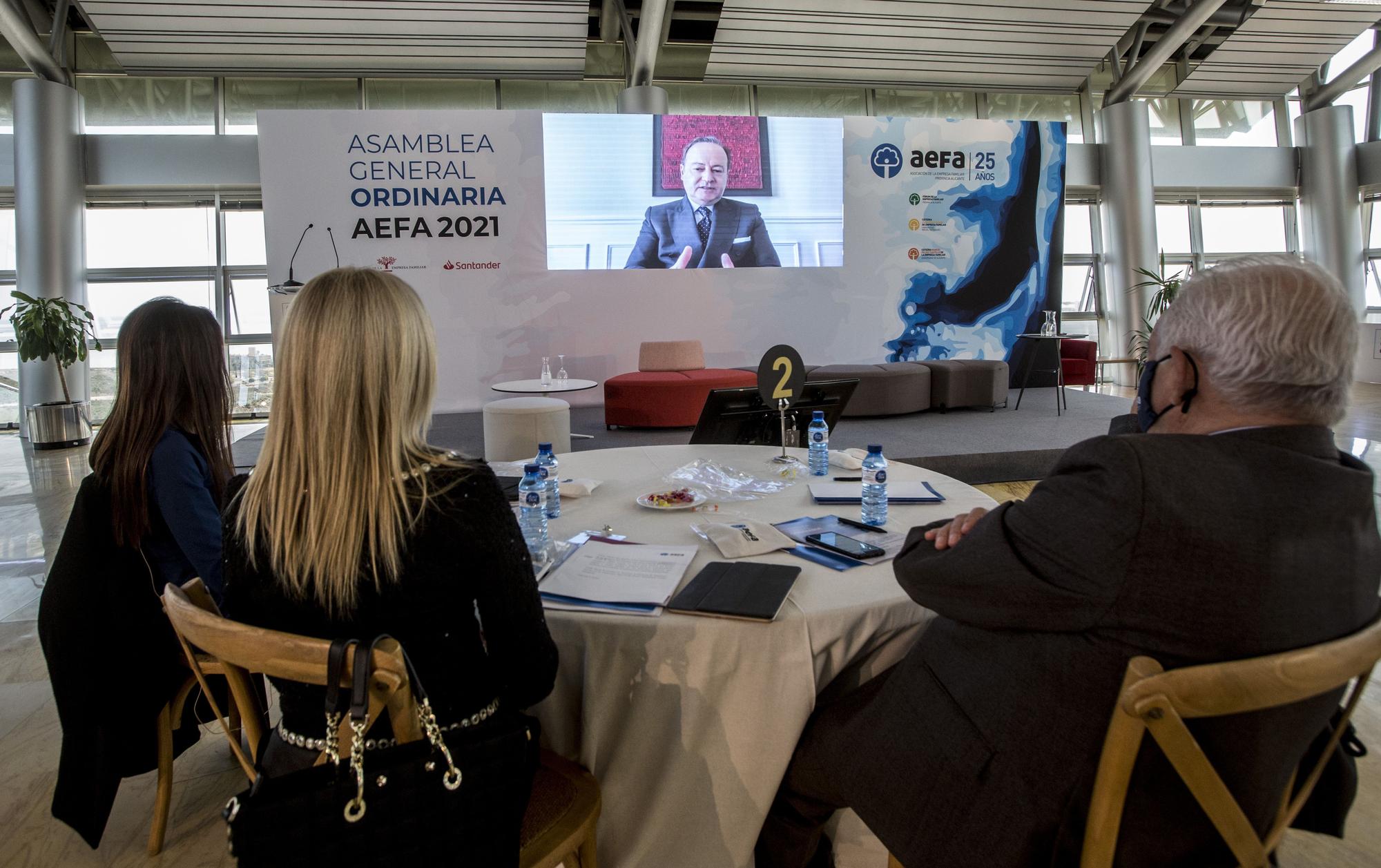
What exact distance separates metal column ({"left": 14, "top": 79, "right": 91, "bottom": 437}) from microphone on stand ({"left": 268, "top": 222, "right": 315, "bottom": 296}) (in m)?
2.41

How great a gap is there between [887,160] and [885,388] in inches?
134

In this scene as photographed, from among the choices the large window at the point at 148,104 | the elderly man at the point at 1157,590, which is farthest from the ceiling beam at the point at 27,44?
the elderly man at the point at 1157,590

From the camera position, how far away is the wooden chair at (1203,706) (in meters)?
0.93

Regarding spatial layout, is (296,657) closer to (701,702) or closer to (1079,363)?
(701,702)

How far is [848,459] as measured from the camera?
102 inches

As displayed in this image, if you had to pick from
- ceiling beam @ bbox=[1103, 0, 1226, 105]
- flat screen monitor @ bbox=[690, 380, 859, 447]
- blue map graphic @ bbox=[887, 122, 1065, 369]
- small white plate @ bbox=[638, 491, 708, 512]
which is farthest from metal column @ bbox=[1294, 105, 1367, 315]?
small white plate @ bbox=[638, 491, 708, 512]

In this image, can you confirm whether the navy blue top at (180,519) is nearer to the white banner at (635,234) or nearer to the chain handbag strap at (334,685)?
the chain handbag strap at (334,685)

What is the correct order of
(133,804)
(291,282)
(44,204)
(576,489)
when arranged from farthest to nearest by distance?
(44,204), (291,282), (576,489), (133,804)

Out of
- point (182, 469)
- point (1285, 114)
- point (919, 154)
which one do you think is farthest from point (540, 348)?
point (1285, 114)

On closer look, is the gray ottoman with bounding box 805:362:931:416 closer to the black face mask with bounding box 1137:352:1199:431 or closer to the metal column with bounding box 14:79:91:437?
the black face mask with bounding box 1137:352:1199:431

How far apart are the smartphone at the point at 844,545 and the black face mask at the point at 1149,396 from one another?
57 centimetres

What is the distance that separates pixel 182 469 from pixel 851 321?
26.9ft

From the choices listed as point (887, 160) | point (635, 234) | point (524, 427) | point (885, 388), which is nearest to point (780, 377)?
point (524, 427)

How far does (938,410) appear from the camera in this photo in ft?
25.3
